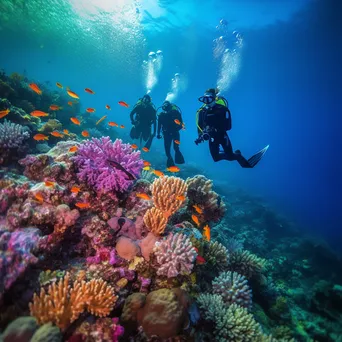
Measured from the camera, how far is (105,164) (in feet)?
14.6

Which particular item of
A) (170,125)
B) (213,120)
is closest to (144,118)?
(170,125)

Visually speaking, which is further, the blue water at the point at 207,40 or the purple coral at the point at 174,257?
the blue water at the point at 207,40

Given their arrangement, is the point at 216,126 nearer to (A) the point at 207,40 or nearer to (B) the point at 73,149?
(B) the point at 73,149

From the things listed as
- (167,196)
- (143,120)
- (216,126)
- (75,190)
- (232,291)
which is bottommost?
(232,291)

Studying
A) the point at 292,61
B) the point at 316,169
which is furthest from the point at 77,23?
the point at 316,169

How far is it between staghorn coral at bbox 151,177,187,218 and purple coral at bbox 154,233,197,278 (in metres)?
0.63

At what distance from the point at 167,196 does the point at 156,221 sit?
1.77 ft

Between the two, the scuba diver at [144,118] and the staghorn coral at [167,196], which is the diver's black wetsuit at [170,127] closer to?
the scuba diver at [144,118]

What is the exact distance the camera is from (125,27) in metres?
30.6

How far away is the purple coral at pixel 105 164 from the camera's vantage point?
167 inches

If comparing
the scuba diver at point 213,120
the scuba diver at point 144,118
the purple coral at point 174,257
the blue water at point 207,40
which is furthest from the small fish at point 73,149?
the blue water at point 207,40

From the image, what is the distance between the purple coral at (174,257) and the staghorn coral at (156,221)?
235mm

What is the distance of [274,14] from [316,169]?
191 metres

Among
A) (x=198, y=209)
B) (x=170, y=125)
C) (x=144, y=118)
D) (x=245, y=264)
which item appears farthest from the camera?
(x=144, y=118)
